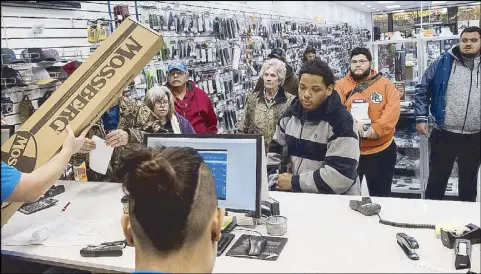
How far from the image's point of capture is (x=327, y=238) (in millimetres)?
1808

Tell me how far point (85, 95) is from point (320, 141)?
46.1 inches

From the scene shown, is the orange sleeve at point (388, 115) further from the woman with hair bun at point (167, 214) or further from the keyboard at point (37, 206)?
the woman with hair bun at point (167, 214)

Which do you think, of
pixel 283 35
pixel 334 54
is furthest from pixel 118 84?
pixel 334 54

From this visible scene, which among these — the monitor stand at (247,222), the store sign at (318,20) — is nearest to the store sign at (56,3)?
the monitor stand at (247,222)

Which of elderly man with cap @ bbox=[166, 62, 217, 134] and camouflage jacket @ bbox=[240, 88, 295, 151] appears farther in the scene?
elderly man with cap @ bbox=[166, 62, 217, 134]

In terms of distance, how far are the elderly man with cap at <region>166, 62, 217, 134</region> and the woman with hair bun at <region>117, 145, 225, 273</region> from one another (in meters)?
2.94

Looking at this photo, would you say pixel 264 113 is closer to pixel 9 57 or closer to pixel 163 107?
pixel 163 107

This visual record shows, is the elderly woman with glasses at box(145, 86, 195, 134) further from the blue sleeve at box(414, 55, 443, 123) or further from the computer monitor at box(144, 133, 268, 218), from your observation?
the blue sleeve at box(414, 55, 443, 123)

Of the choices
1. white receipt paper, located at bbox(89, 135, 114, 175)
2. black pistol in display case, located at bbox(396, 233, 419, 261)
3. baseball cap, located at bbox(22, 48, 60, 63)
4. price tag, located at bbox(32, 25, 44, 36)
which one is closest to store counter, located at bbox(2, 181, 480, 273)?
black pistol in display case, located at bbox(396, 233, 419, 261)

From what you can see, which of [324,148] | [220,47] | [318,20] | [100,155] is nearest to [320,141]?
[324,148]

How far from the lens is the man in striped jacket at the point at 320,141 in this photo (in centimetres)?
225

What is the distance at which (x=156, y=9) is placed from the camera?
444cm

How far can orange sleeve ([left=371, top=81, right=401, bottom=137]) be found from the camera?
334 cm

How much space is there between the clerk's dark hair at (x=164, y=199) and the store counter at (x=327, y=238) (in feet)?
2.40
